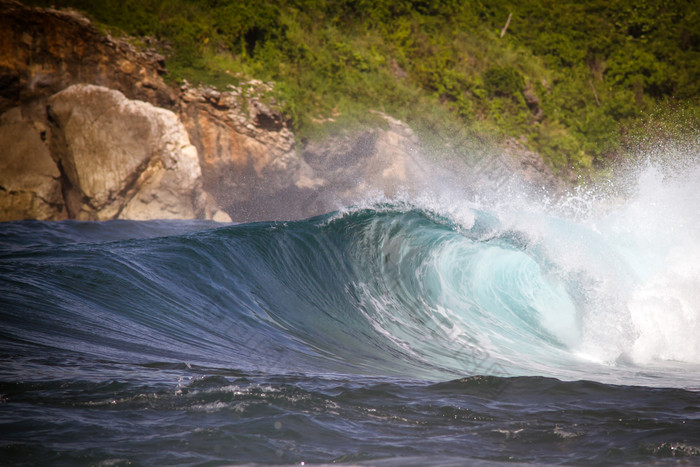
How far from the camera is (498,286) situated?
28.8 ft

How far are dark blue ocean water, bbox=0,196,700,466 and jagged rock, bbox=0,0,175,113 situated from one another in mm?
9848

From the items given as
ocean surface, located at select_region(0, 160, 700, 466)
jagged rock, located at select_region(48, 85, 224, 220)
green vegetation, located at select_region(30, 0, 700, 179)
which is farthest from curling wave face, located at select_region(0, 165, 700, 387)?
green vegetation, located at select_region(30, 0, 700, 179)

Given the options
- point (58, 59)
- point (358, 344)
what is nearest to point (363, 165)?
point (58, 59)

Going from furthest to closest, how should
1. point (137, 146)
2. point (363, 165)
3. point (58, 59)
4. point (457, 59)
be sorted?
point (457, 59) → point (363, 165) → point (137, 146) → point (58, 59)

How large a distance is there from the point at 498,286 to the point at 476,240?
903 mm

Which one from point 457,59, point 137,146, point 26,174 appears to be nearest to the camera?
point 26,174

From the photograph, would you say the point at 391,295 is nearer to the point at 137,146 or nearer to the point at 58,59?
the point at 137,146

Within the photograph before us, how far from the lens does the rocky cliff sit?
18203mm

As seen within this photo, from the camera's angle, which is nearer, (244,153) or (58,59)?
(58,59)

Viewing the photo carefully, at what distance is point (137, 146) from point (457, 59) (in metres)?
16.6

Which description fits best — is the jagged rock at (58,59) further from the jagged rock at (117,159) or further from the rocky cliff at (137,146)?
the jagged rock at (117,159)

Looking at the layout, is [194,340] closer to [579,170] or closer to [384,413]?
[384,413]

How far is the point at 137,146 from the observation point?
1912 cm

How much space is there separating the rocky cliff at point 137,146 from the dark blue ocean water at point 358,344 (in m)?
7.85
